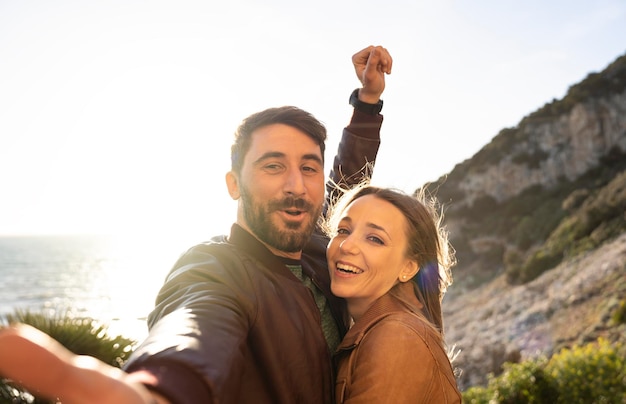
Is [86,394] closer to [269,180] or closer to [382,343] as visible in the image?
[382,343]

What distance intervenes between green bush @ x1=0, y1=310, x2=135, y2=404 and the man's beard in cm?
336

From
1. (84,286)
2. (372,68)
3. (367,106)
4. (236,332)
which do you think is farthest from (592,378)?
(84,286)

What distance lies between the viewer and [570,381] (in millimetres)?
7891

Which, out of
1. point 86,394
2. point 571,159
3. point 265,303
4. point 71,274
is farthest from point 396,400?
point 71,274

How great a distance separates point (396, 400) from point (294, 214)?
43.3 inches

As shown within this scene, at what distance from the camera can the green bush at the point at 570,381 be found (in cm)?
768

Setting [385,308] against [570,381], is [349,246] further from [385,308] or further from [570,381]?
[570,381]

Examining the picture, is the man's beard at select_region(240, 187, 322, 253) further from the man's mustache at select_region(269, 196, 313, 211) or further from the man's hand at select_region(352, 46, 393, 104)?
the man's hand at select_region(352, 46, 393, 104)

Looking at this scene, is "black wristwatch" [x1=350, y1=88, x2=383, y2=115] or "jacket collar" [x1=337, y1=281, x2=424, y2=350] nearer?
"jacket collar" [x1=337, y1=281, x2=424, y2=350]

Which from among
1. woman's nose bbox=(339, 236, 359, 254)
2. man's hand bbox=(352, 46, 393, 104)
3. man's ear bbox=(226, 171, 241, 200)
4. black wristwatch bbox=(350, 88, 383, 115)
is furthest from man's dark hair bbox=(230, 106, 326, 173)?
black wristwatch bbox=(350, 88, 383, 115)

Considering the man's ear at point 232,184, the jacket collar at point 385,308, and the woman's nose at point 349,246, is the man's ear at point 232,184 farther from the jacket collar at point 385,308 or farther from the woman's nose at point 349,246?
the jacket collar at point 385,308

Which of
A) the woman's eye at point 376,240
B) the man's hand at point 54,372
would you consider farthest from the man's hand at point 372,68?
the man's hand at point 54,372

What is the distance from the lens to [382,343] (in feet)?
7.49

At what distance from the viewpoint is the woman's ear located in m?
2.96
